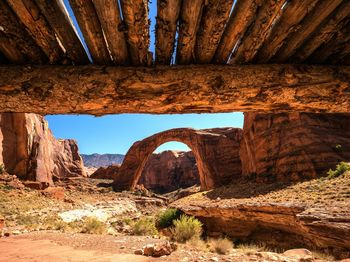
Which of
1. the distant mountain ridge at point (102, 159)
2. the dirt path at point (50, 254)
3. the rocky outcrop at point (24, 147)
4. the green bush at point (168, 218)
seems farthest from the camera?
the distant mountain ridge at point (102, 159)

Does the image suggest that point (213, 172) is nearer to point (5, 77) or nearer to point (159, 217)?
point (159, 217)

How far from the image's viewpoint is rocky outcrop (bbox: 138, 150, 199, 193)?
48.9 metres

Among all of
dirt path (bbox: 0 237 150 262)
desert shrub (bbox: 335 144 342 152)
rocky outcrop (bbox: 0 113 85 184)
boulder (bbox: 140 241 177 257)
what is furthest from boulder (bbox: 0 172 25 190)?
desert shrub (bbox: 335 144 342 152)

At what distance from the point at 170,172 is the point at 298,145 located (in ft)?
115

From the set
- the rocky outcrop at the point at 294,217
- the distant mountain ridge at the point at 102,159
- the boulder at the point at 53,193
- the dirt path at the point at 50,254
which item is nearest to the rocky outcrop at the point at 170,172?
the boulder at the point at 53,193

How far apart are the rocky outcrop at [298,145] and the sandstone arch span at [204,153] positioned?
22.5 feet

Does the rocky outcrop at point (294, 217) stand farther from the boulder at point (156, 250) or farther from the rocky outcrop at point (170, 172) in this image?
the rocky outcrop at point (170, 172)

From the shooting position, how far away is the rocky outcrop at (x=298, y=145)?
1719 cm

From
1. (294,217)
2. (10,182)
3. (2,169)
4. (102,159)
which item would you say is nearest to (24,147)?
(2,169)

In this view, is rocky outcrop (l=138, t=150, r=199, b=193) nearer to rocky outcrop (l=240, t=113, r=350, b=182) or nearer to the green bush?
rocky outcrop (l=240, t=113, r=350, b=182)

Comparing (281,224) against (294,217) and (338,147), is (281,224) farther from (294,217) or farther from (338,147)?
(338,147)

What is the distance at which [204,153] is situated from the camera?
30.9 meters

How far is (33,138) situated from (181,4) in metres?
27.3

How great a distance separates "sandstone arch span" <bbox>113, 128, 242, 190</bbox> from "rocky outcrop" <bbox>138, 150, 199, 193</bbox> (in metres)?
15.4
